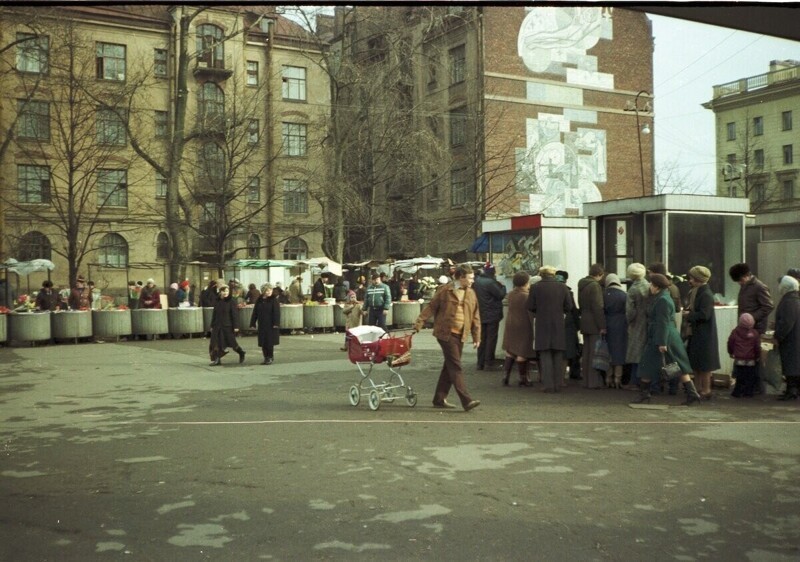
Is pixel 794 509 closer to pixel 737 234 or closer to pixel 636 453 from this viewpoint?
pixel 636 453

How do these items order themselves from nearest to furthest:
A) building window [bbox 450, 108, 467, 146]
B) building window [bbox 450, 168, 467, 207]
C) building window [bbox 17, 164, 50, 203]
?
building window [bbox 17, 164, 50, 203] → building window [bbox 450, 168, 467, 207] → building window [bbox 450, 108, 467, 146]

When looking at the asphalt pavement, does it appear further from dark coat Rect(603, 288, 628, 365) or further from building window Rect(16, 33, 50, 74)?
building window Rect(16, 33, 50, 74)

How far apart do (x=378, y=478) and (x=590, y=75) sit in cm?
4630

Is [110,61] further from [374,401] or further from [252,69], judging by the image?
[374,401]

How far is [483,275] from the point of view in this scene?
1658cm

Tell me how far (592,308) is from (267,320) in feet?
25.6

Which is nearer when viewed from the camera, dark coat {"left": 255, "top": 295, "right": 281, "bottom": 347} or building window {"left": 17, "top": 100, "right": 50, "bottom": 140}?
dark coat {"left": 255, "top": 295, "right": 281, "bottom": 347}

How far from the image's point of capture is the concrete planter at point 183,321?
90.4ft

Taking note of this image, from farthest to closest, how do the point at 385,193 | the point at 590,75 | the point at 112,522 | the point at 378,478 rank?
1. the point at 590,75
2. the point at 385,193
3. the point at 378,478
4. the point at 112,522

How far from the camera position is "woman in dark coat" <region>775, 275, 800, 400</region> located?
1248 centimetres

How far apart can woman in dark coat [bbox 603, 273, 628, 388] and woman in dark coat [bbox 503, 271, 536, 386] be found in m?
1.22

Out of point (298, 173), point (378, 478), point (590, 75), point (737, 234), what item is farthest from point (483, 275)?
point (590, 75)

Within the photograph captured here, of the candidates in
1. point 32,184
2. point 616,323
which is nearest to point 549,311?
point 616,323

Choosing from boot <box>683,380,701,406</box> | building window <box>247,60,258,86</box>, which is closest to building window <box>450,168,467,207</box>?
building window <box>247,60,258,86</box>
